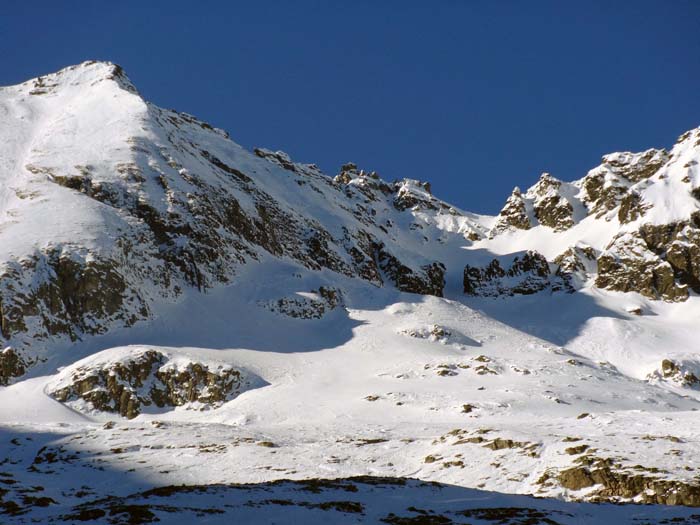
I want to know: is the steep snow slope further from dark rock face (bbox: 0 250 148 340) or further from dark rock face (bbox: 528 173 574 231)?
dark rock face (bbox: 528 173 574 231)

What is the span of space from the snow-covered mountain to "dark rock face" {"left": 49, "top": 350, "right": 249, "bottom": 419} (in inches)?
8.3

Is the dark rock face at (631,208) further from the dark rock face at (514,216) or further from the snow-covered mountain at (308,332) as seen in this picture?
the dark rock face at (514,216)

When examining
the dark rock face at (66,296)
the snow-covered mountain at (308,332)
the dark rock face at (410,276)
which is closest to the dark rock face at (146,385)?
Answer: the snow-covered mountain at (308,332)

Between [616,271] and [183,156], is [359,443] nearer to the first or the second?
[183,156]

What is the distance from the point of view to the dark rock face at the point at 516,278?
12825cm

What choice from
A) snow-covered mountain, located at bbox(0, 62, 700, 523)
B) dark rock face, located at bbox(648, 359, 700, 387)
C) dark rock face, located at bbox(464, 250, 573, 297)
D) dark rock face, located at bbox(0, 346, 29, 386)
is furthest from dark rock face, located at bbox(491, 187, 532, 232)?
dark rock face, located at bbox(0, 346, 29, 386)

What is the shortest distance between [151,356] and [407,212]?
393ft

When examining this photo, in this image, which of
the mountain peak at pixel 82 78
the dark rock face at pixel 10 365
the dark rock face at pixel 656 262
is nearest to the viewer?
the dark rock face at pixel 10 365

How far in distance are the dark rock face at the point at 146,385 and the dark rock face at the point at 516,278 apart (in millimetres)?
74693

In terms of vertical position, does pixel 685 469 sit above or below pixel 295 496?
Answer: above

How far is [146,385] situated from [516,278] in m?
84.3

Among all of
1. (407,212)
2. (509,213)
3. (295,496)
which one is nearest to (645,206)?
(509,213)

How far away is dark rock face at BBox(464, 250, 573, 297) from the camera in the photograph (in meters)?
128

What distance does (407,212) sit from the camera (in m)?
182
